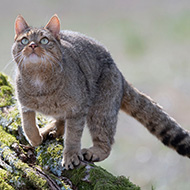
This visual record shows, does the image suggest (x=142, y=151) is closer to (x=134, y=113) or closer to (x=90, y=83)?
(x=134, y=113)

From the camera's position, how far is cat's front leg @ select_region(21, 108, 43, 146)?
15.9 ft

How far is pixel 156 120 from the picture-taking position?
5.83 m

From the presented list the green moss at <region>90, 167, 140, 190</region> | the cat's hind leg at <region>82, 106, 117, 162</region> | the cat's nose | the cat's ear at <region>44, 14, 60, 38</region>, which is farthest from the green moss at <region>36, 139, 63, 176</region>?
the cat's ear at <region>44, 14, 60, 38</region>

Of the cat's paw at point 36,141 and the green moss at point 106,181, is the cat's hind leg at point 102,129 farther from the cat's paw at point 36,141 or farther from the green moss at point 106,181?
the green moss at point 106,181

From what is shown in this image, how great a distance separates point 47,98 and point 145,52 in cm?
893

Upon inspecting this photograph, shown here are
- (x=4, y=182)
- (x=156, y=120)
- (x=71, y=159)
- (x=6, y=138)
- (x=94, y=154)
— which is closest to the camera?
(x=4, y=182)

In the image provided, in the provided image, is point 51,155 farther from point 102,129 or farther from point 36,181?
point 102,129

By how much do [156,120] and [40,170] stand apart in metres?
2.18

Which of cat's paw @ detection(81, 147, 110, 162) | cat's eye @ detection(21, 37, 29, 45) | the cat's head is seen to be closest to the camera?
the cat's head

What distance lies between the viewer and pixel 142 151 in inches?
402

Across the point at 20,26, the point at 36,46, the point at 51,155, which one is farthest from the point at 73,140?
the point at 20,26

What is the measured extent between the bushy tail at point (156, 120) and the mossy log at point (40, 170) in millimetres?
→ 1291

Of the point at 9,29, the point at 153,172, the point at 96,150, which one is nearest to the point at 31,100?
the point at 96,150

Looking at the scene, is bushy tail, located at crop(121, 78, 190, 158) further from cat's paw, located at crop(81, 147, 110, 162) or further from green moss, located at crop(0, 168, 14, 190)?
green moss, located at crop(0, 168, 14, 190)
